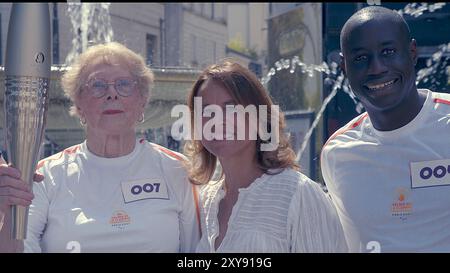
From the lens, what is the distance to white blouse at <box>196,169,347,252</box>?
2385 millimetres

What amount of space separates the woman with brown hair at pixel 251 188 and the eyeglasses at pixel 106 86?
241 mm

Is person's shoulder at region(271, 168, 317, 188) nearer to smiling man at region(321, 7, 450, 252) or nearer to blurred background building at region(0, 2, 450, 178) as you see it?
smiling man at region(321, 7, 450, 252)

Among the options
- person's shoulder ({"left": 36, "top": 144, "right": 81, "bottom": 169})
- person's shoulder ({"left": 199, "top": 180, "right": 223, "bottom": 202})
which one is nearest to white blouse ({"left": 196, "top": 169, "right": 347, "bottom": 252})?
person's shoulder ({"left": 199, "top": 180, "right": 223, "bottom": 202})

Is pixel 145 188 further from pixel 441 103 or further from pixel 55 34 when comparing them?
pixel 55 34

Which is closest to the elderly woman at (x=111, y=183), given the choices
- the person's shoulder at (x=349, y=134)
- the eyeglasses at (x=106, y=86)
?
the eyeglasses at (x=106, y=86)

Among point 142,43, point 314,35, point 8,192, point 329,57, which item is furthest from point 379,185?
point 142,43

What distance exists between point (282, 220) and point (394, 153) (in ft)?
1.71

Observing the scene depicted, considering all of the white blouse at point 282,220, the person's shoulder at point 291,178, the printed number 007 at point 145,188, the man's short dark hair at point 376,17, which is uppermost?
the man's short dark hair at point 376,17

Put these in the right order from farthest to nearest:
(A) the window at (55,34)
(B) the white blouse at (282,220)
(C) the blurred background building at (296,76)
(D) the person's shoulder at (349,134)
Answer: (A) the window at (55,34) < (C) the blurred background building at (296,76) < (D) the person's shoulder at (349,134) < (B) the white blouse at (282,220)

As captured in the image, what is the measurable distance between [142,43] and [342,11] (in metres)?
9.30

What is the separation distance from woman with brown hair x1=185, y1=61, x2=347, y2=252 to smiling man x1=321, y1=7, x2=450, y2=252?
21 centimetres

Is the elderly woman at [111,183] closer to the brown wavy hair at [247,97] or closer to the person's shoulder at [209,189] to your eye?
the person's shoulder at [209,189]

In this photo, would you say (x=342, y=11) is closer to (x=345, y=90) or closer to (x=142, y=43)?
(x=345, y=90)

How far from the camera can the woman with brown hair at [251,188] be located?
7.88ft
